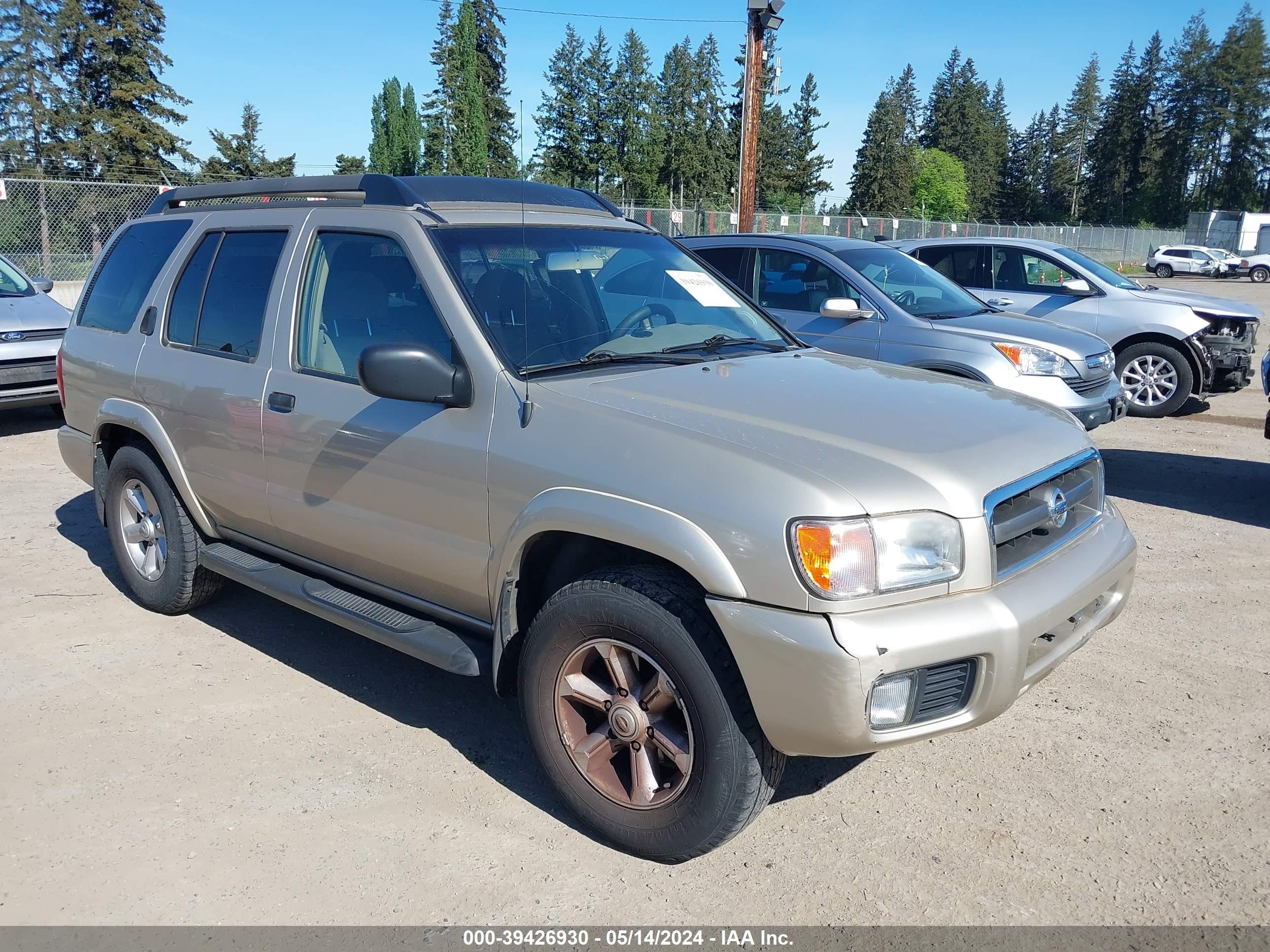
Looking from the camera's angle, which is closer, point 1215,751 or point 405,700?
point 1215,751

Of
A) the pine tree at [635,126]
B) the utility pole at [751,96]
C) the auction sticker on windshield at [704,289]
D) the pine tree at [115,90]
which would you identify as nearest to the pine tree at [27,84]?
the pine tree at [115,90]

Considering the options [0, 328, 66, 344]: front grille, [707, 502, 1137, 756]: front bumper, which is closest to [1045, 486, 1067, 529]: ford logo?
[707, 502, 1137, 756]: front bumper

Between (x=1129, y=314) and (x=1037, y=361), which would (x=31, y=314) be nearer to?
(x=1037, y=361)

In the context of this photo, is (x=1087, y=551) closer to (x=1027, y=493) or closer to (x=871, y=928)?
(x=1027, y=493)

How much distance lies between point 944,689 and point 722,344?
1.72m

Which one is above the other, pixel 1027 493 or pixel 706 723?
pixel 1027 493

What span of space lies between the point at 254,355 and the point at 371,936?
242 cm

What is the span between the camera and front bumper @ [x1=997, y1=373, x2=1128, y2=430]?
7309mm

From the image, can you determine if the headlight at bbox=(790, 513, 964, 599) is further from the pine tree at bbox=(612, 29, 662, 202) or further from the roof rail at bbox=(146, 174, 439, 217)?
the pine tree at bbox=(612, 29, 662, 202)

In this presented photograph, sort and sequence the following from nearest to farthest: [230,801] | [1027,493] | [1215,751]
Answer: [1027,493] < [230,801] < [1215,751]

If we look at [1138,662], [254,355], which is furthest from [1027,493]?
[254,355]

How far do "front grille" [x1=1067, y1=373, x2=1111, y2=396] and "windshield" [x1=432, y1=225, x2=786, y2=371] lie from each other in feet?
14.1

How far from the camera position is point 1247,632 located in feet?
15.4

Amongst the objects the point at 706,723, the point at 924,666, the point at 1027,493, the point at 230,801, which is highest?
the point at 1027,493
